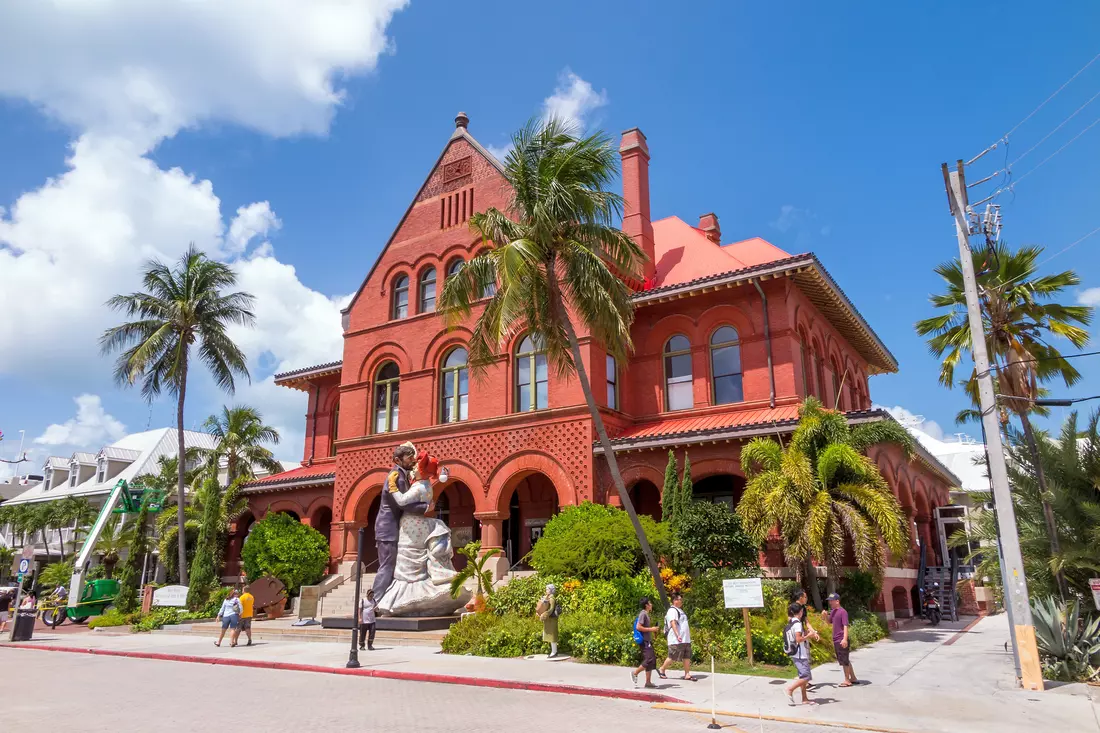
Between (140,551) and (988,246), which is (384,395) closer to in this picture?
(140,551)

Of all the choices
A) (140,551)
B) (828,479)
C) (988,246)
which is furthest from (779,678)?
(140,551)

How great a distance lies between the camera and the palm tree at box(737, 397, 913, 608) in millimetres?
15867

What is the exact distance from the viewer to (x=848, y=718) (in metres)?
9.49

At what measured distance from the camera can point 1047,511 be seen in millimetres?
14148

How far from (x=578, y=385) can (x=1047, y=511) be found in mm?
12249

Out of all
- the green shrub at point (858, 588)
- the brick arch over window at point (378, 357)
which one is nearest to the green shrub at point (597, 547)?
the green shrub at point (858, 588)

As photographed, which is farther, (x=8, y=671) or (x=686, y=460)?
(x=686, y=460)

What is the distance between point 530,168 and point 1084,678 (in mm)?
13603

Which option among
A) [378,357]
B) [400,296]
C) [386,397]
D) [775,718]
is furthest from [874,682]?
[400,296]

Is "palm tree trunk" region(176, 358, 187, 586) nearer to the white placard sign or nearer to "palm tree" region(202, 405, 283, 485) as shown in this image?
"palm tree" region(202, 405, 283, 485)

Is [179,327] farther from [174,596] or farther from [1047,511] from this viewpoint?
[1047,511]

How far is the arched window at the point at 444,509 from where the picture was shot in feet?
89.6

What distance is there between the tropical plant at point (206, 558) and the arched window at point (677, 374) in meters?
17.1

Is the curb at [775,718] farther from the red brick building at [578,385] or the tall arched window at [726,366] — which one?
the tall arched window at [726,366]
